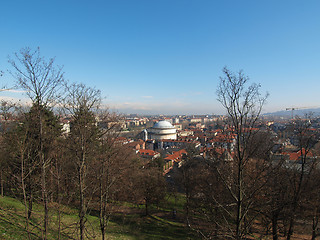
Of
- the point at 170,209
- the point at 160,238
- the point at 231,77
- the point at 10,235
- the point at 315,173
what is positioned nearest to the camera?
the point at 231,77

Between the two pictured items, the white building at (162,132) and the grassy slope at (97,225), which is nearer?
the grassy slope at (97,225)

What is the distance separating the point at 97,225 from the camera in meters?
12.0

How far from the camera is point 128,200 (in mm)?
18078

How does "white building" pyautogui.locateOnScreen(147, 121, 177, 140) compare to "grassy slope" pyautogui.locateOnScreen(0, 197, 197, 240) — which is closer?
"grassy slope" pyautogui.locateOnScreen(0, 197, 197, 240)

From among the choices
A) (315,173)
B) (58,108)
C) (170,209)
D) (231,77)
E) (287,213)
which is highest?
(231,77)

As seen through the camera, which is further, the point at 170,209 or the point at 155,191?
the point at 170,209

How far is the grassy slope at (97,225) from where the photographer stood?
7825 millimetres

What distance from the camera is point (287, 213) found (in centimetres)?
1034

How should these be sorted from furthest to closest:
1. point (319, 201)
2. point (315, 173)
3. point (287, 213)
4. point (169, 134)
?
point (169, 134)
point (315, 173)
point (319, 201)
point (287, 213)

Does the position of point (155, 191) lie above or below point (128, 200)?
above

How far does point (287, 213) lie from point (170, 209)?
11494mm

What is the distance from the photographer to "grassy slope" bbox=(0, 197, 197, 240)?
308 inches

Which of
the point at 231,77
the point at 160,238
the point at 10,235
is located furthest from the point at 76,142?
the point at 160,238

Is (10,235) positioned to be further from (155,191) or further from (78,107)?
(155,191)
